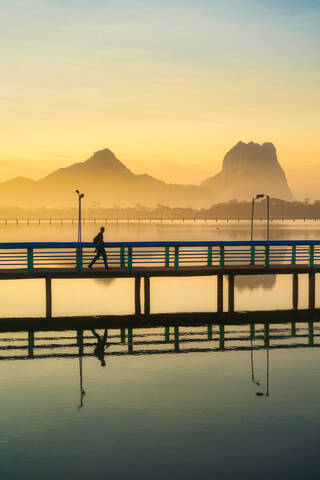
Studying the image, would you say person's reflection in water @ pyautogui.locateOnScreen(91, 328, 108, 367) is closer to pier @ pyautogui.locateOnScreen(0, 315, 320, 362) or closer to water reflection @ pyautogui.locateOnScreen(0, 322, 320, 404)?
water reflection @ pyautogui.locateOnScreen(0, 322, 320, 404)

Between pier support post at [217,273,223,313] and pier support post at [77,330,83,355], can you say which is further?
pier support post at [217,273,223,313]

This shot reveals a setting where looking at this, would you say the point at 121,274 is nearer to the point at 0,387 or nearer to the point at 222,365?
the point at 222,365

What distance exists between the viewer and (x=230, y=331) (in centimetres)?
3344

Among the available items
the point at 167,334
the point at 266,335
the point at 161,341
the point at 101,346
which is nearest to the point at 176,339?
the point at 161,341

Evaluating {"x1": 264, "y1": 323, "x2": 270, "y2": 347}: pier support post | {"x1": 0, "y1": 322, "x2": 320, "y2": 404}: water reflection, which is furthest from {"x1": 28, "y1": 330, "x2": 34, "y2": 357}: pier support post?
{"x1": 264, "y1": 323, "x2": 270, "y2": 347}: pier support post

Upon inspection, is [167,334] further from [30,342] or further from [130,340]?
[30,342]

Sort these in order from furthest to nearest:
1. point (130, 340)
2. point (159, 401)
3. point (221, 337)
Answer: point (221, 337), point (130, 340), point (159, 401)

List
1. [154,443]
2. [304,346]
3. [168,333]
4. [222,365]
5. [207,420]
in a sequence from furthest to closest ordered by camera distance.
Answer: [168,333] < [304,346] < [222,365] < [207,420] < [154,443]

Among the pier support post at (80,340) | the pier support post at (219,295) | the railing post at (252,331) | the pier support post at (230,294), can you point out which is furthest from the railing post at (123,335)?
the pier support post at (230,294)

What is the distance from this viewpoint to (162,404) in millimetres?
21578

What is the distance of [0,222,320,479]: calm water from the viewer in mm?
16594

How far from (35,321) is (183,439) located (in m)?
19.1

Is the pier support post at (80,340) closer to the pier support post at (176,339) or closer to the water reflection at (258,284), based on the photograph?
the pier support post at (176,339)

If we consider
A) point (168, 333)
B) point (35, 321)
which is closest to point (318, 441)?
point (168, 333)
